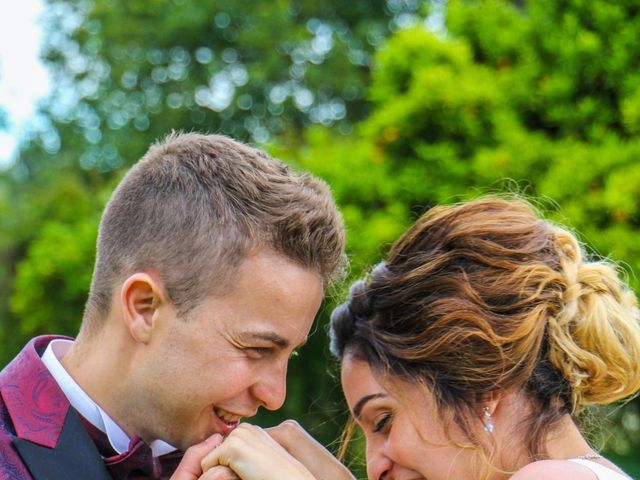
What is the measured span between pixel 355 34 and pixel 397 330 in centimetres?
1381

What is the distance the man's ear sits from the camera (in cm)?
274

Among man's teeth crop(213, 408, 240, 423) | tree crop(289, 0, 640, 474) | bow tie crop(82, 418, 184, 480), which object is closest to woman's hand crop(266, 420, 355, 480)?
man's teeth crop(213, 408, 240, 423)

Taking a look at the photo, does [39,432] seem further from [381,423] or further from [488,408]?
[488,408]

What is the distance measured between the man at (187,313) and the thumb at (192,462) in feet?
0.22

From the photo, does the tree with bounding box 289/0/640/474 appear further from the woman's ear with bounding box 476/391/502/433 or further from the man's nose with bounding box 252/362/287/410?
the man's nose with bounding box 252/362/287/410

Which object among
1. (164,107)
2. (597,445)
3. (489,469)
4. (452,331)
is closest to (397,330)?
(452,331)

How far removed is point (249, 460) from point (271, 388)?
0.81ft

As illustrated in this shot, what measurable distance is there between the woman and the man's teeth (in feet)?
0.36

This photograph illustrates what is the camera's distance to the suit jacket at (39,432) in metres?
2.46

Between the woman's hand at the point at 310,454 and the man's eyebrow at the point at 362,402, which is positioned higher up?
the man's eyebrow at the point at 362,402

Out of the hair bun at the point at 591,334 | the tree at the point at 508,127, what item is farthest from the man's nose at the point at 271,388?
A: the tree at the point at 508,127

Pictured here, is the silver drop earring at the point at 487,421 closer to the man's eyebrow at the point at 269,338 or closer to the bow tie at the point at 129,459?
the man's eyebrow at the point at 269,338

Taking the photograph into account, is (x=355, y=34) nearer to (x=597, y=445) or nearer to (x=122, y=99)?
(x=122, y=99)

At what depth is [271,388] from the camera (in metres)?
2.82
